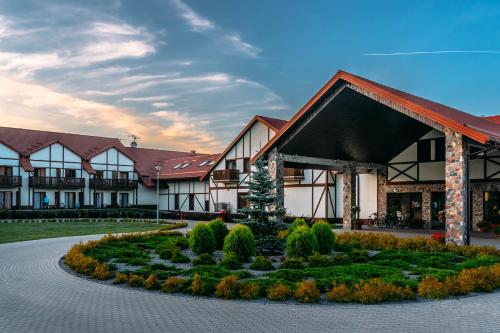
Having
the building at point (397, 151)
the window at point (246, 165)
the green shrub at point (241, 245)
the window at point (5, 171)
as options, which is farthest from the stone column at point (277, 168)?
the window at point (5, 171)

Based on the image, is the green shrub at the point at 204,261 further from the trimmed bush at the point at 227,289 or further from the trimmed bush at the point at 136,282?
the trimmed bush at the point at 227,289

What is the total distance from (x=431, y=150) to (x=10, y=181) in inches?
1335

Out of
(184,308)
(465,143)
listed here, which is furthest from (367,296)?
(465,143)

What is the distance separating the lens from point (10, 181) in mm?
40188

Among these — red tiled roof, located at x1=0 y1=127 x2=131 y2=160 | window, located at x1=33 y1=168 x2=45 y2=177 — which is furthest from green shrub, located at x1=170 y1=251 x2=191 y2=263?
window, located at x1=33 y1=168 x2=45 y2=177

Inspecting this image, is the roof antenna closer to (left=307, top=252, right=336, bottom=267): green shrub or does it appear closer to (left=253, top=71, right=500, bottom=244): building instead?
(left=253, top=71, right=500, bottom=244): building

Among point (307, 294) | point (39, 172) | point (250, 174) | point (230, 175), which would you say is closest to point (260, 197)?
point (307, 294)

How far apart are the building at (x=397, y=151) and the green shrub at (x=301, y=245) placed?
16.9 ft

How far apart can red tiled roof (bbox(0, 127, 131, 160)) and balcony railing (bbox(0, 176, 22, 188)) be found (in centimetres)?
252

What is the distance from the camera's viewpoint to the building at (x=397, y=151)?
15.6 m

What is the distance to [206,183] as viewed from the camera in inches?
1667

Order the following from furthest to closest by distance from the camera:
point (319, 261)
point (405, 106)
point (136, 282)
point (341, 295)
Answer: point (405, 106) < point (319, 261) < point (136, 282) < point (341, 295)

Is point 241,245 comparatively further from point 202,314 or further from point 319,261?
point 202,314

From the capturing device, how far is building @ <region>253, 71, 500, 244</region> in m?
15.6
